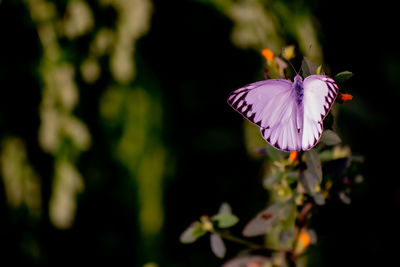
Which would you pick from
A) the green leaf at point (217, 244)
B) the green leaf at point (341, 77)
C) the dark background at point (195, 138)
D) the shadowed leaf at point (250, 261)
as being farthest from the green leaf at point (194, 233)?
the dark background at point (195, 138)

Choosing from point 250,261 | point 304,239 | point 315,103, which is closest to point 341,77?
point 315,103

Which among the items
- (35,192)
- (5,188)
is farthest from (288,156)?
(5,188)

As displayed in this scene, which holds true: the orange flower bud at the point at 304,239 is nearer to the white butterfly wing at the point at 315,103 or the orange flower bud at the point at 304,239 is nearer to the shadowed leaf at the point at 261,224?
the shadowed leaf at the point at 261,224

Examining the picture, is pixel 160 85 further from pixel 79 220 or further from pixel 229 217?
pixel 229 217

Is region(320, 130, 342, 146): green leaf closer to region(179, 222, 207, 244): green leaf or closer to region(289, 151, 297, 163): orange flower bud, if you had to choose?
region(289, 151, 297, 163): orange flower bud

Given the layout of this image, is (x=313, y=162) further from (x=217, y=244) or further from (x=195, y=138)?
(x=195, y=138)

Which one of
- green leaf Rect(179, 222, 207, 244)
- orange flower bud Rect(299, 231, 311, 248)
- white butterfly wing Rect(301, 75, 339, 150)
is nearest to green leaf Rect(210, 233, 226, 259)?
green leaf Rect(179, 222, 207, 244)
